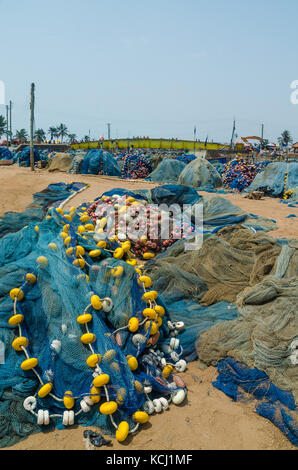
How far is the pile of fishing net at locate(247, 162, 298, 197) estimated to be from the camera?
44.4ft

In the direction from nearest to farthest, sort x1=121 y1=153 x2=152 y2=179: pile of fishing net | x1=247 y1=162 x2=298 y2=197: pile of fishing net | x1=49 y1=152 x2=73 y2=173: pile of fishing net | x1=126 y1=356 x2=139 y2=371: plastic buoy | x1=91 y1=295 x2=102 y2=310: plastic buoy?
1. x1=126 y1=356 x2=139 y2=371: plastic buoy
2. x1=91 y1=295 x2=102 y2=310: plastic buoy
3. x1=247 y1=162 x2=298 y2=197: pile of fishing net
4. x1=121 y1=153 x2=152 y2=179: pile of fishing net
5. x1=49 y1=152 x2=73 y2=173: pile of fishing net

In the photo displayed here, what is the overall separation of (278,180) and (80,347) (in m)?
12.5

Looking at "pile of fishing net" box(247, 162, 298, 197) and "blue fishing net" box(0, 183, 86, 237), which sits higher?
"pile of fishing net" box(247, 162, 298, 197)

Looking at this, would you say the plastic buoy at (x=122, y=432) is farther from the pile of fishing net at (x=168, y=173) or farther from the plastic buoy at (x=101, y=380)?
the pile of fishing net at (x=168, y=173)

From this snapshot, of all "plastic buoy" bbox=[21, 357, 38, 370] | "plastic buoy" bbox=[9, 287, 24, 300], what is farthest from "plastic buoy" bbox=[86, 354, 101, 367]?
"plastic buoy" bbox=[9, 287, 24, 300]

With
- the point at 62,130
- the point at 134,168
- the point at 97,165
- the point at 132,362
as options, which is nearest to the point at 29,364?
the point at 132,362

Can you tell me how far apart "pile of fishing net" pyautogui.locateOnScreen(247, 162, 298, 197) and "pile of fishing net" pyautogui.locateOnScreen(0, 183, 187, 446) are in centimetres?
1103

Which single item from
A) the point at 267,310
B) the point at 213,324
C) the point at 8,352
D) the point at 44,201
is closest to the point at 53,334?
the point at 8,352

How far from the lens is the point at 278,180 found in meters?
13.7

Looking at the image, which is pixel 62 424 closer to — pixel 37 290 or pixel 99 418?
pixel 99 418

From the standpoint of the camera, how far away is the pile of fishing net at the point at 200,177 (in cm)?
1495

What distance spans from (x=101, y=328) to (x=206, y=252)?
257cm

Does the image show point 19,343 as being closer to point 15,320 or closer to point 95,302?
point 15,320

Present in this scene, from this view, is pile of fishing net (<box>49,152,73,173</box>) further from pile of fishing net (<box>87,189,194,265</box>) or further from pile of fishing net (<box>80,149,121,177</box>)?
pile of fishing net (<box>87,189,194,265</box>)
